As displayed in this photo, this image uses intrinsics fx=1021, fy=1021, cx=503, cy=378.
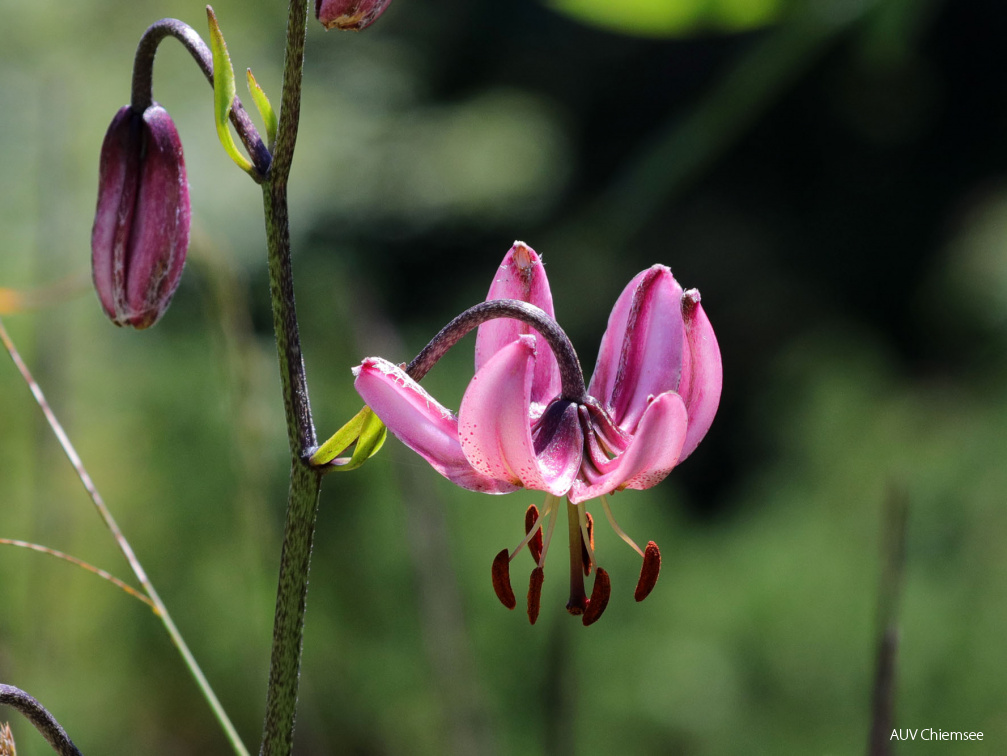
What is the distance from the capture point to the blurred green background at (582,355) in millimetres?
1045

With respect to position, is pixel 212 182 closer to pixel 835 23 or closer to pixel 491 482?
pixel 835 23

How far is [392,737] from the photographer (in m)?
1.51

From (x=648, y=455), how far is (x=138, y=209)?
0.28 m

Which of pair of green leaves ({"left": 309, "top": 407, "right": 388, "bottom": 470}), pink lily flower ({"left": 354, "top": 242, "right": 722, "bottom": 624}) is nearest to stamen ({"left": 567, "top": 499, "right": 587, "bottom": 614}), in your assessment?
pink lily flower ({"left": 354, "top": 242, "right": 722, "bottom": 624})

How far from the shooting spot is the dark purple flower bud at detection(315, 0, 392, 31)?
0.47 m

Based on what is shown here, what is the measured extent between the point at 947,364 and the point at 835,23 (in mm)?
2437

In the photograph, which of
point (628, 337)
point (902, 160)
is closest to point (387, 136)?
point (902, 160)

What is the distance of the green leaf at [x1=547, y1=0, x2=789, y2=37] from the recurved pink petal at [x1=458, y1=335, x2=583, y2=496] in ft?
0.93

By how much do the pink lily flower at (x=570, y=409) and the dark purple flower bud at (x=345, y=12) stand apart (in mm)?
129

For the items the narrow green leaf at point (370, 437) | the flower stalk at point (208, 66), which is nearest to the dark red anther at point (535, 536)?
the narrow green leaf at point (370, 437)

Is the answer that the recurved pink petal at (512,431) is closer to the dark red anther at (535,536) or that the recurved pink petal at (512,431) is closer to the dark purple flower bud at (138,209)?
the dark red anther at (535,536)

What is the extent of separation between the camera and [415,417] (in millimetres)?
432

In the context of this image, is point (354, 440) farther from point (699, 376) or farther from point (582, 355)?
point (582, 355)

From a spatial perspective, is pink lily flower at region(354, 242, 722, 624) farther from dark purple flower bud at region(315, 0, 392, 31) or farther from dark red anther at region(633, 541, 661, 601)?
dark purple flower bud at region(315, 0, 392, 31)
